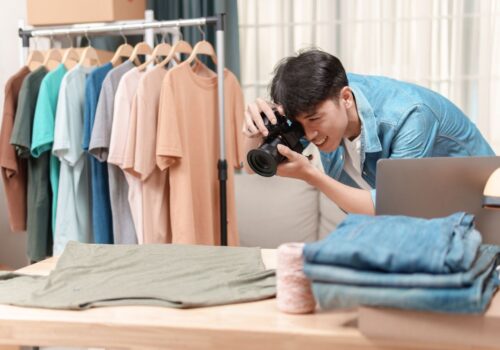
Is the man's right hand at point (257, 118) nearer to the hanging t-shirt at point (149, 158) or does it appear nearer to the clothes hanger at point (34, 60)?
the hanging t-shirt at point (149, 158)

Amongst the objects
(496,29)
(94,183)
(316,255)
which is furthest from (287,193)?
(316,255)

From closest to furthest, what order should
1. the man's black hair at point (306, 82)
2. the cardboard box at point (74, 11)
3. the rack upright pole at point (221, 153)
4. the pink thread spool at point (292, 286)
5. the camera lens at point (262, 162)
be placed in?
the pink thread spool at point (292, 286) → the camera lens at point (262, 162) → the man's black hair at point (306, 82) → the rack upright pole at point (221, 153) → the cardboard box at point (74, 11)

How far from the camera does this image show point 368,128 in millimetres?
1450

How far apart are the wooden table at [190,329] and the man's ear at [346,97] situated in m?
0.64

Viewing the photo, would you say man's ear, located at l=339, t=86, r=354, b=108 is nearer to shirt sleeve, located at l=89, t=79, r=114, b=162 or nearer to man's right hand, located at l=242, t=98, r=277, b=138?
man's right hand, located at l=242, t=98, r=277, b=138

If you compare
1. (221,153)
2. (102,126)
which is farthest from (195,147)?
(102,126)

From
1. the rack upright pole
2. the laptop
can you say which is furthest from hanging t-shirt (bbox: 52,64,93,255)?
the laptop

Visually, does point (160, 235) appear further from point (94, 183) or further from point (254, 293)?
point (254, 293)

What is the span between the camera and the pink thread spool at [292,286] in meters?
0.82

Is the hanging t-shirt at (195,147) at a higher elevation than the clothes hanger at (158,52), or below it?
below

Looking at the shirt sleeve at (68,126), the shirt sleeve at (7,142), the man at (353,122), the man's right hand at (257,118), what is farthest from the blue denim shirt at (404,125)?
the shirt sleeve at (7,142)

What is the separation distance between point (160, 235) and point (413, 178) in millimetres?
1386

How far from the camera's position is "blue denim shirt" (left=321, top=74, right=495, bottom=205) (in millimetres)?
1446

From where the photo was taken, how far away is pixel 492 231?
100cm
